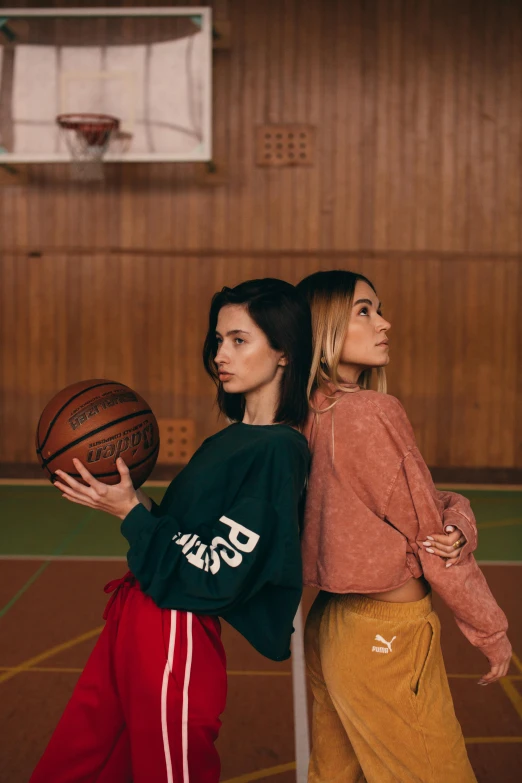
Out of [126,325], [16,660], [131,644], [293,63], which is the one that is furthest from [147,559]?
[293,63]

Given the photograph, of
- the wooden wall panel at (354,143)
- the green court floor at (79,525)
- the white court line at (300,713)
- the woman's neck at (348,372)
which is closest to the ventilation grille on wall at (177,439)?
the green court floor at (79,525)

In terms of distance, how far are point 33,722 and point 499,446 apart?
5.56 meters

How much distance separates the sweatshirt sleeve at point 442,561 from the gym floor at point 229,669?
97cm

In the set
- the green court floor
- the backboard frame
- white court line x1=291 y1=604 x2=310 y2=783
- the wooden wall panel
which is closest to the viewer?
white court line x1=291 y1=604 x2=310 y2=783

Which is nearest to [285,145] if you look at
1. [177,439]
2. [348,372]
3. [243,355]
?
[177,439]

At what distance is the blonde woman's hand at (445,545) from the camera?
5.13 ft

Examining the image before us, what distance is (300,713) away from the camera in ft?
9.10

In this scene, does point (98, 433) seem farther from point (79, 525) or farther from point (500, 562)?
point (79, 525)

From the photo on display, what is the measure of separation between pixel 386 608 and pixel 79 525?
433 centimetres

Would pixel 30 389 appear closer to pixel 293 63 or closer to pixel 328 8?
pixel 293 63

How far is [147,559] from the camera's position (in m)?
1.47

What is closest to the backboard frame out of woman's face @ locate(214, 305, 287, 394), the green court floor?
the green court floor

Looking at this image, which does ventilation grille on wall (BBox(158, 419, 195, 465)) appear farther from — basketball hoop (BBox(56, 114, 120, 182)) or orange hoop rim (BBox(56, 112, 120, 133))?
orange hoop rim (BBox(56, 112, 120, 133))

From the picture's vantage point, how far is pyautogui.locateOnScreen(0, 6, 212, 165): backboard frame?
6285 millimetres
